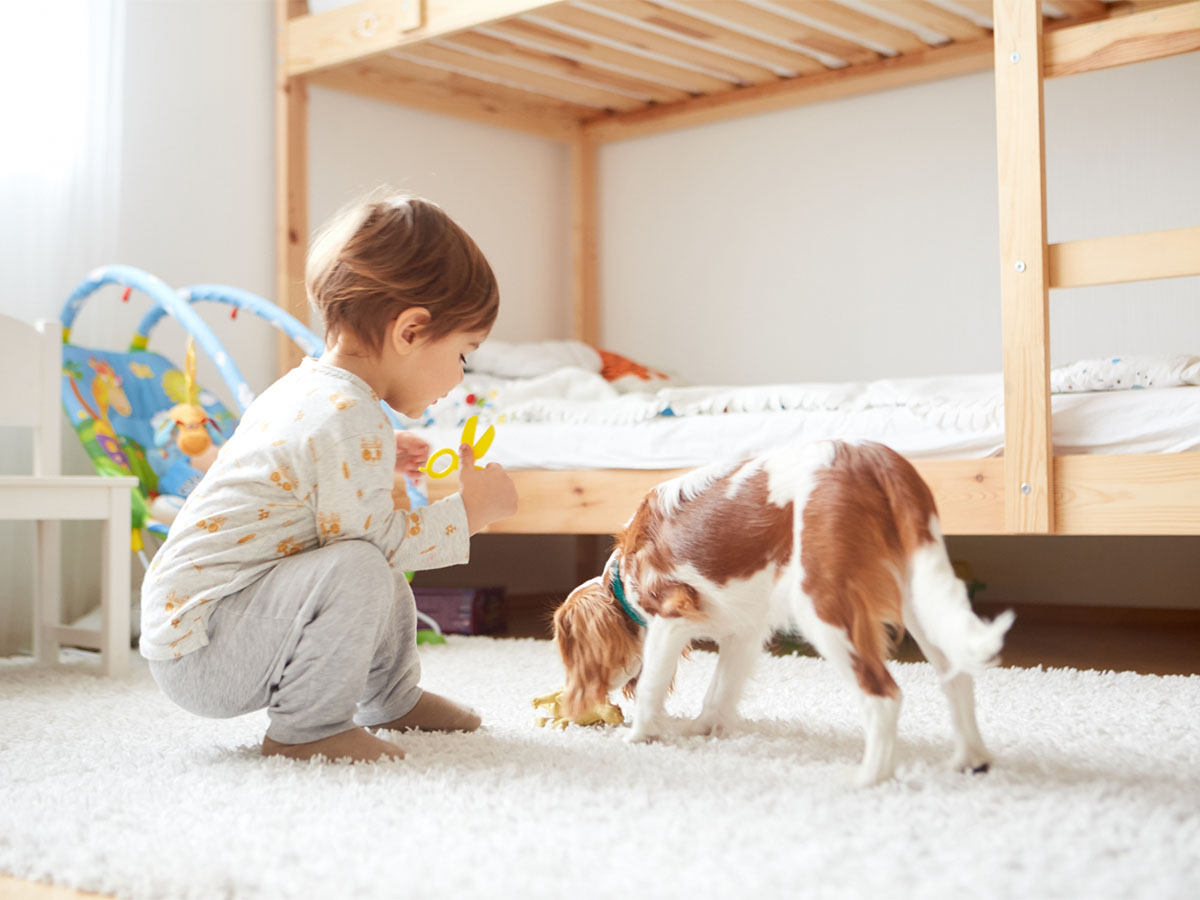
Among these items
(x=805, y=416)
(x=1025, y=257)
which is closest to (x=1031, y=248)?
(x=1025, y=257)

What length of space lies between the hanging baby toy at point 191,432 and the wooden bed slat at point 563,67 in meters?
1.02

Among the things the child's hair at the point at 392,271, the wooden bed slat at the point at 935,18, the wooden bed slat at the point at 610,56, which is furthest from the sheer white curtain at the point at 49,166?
the wooden bed slat at the point at 935,18

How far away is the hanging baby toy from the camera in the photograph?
6.79ft

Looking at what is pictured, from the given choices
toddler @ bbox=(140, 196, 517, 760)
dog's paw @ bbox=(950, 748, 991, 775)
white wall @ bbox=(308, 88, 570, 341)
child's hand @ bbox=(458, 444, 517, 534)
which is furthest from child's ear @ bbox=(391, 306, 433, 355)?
white wall @ bbox=(308, 88, 570, 341)

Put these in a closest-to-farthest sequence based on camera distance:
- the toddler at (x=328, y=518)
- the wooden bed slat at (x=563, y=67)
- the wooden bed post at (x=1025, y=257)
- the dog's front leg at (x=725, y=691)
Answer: the toddler at (x=328, y=518) < the dog's front leg at (x=725, y=691) < the wooden bed post at (x=1025, y=257) < the wooden bed slat at (x=563, y=67)

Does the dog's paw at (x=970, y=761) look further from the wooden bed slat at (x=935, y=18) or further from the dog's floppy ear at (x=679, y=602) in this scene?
the wooden bed slat at (x=935, y=18)

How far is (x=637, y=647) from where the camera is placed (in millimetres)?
1213

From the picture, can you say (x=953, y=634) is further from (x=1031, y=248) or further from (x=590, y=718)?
(x=1031, y=248)

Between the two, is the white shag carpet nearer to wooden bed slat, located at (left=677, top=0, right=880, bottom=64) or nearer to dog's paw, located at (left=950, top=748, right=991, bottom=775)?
dog's paw, located at (left=950, top=748, right=991, bottom=775)

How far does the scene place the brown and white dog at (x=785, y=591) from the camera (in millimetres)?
962

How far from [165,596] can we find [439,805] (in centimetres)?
37

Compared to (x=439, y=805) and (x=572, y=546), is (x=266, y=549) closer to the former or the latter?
(x=439, y=805)

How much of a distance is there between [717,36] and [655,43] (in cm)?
15

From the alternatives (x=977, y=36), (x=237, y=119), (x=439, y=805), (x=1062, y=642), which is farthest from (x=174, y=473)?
(x=977, y=36)
